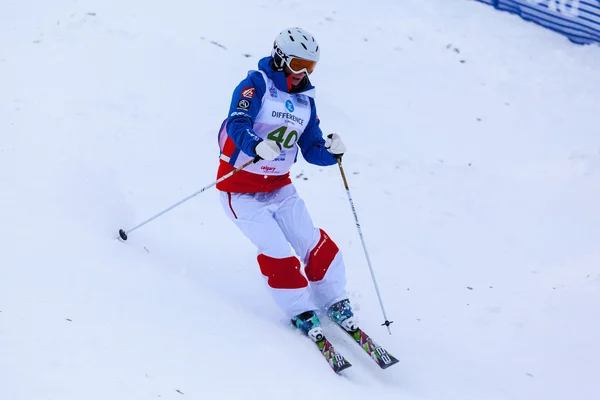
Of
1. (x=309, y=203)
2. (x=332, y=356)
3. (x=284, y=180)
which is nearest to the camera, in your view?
(x=332, y=356)

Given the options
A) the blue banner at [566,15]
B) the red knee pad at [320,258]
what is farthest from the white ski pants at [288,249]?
the blue banner at [566,15]

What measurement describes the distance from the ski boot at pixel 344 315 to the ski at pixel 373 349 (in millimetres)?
36

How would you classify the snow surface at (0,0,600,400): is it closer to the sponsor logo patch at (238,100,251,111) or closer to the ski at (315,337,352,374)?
the ski at (315,337,352,374)

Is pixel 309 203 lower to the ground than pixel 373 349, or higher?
lower

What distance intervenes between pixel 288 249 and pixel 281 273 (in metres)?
0.21

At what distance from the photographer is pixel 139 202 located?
21.5 feet

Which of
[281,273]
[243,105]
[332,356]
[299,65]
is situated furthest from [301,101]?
[332,356]

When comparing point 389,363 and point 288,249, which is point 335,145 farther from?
point 389,363

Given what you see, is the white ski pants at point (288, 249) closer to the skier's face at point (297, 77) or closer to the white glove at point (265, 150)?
the white glove at point (265, 150)

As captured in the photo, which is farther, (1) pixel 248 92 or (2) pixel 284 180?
(2) pixel 284 180

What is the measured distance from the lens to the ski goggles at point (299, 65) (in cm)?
504

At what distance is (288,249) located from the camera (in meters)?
5.25

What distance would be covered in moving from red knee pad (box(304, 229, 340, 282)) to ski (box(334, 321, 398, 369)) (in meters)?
0.44

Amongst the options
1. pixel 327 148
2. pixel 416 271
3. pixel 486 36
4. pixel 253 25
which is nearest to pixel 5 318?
pixel 327 148
